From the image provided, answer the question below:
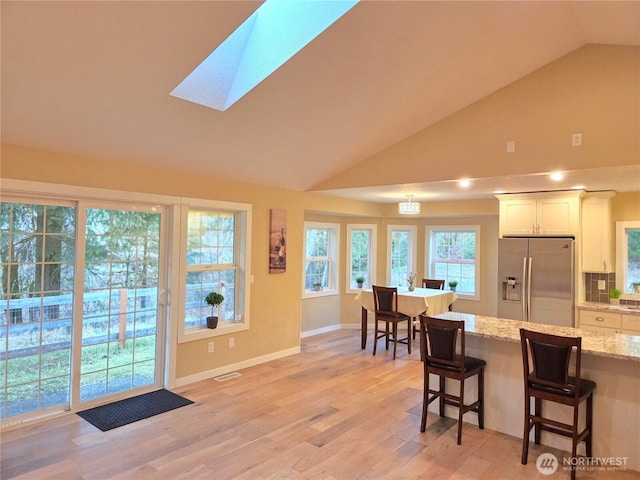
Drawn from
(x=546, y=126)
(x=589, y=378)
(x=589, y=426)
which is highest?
(x=546, y=126)

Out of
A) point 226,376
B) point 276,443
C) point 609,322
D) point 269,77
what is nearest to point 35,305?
point 226,376

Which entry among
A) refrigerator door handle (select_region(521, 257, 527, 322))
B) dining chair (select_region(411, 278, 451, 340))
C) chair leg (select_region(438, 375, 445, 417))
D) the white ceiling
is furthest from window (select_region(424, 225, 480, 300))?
chair leg (select_region(438, 375, 445, 417))

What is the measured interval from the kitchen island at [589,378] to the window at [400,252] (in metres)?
3.93

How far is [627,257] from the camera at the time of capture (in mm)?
5180

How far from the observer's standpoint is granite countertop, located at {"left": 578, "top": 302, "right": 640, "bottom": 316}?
4680 millimetres

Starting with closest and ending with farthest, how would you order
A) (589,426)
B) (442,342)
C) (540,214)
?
(589,426) → (442,342) → (540,214)

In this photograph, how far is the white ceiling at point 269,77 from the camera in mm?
2555

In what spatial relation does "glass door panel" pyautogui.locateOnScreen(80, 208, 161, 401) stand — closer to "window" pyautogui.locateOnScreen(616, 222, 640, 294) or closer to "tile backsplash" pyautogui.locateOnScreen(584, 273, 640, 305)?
"tile backsplash" pyautogui.locateOnScreen(584, 273, 640, 305)

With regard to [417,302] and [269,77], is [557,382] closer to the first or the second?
[417,302]

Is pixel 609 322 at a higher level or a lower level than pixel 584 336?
lower

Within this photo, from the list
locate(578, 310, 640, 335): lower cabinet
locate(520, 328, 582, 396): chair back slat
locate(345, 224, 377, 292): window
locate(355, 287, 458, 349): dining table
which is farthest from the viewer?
locate(345, 224, 377, 292): window

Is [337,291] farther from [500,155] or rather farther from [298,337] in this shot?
[500,155]

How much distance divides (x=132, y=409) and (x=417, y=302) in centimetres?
375

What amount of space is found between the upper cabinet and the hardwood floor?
263 centimetres
